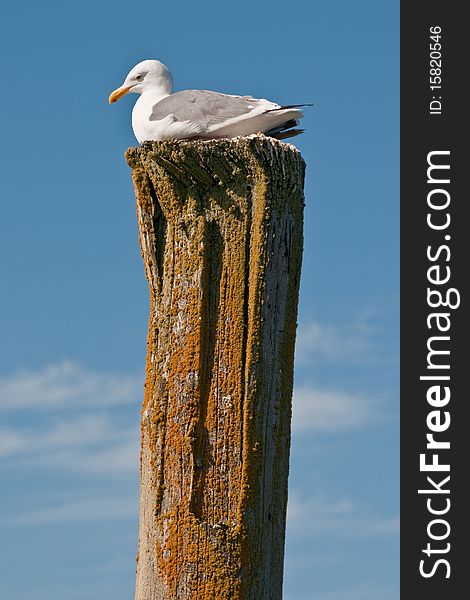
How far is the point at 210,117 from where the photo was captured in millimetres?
5707

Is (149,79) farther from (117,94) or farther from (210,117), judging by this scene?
(210,117)

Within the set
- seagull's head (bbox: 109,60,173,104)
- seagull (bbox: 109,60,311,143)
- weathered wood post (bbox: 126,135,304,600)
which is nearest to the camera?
weathered wood post (bbox: 126,135,304,600)

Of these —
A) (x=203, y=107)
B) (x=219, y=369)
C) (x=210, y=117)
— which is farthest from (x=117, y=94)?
(x=219, y=369)

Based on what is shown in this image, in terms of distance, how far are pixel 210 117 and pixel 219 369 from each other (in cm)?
204

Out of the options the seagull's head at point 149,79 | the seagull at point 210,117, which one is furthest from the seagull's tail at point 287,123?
the seagull's head at point 149,79

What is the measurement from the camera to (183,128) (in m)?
5.65

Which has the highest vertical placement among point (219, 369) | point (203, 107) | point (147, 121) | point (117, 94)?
point (117, 94)

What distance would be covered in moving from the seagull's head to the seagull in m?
0.55

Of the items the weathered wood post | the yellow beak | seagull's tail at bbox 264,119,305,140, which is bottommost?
the weathered wood post

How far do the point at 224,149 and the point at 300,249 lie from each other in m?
0.60

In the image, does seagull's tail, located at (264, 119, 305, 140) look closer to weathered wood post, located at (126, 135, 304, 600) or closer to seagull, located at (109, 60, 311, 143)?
seagull, located at (109, 60, 311, 143)

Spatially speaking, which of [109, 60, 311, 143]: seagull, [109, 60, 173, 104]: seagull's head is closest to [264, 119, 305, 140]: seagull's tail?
[109, 60, 311, 143]: seagull

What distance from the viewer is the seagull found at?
5.70 meters

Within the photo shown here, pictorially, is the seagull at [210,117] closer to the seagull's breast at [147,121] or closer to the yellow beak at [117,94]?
the seagull's breast at [147,121]
